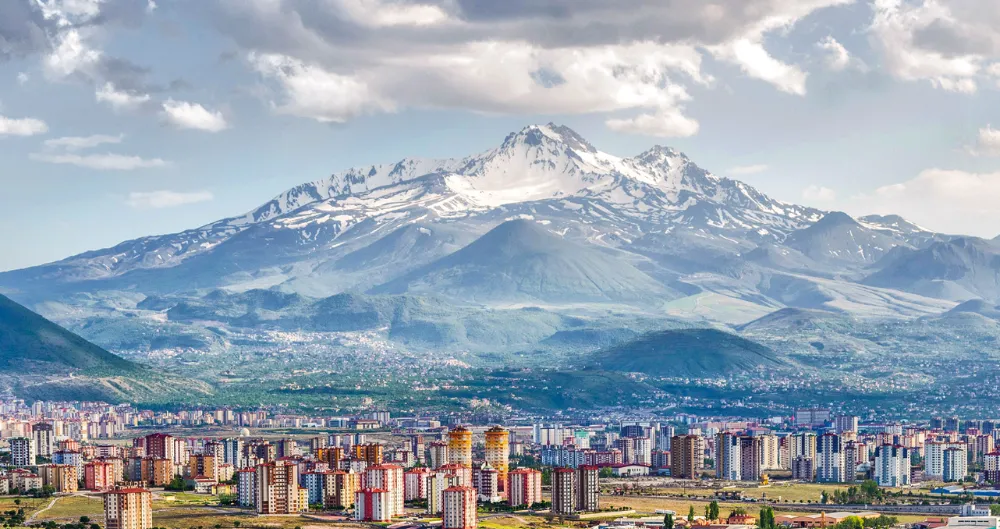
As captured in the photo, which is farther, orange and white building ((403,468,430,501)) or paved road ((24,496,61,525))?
orange and white building ((403,468,430,501))

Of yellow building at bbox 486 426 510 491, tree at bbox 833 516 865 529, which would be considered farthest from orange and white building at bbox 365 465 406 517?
tree at bbox 833 516 865 529

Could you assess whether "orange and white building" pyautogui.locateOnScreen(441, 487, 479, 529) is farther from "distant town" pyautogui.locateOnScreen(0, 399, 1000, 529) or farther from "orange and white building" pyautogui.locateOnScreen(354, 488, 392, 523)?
"orange and white building" pyautogui.locateOnScreen(354, 488, 392, 523)

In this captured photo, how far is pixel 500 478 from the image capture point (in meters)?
93.1

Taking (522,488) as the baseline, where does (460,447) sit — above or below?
above

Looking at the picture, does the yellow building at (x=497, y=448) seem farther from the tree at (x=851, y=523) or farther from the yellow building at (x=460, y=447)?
the tree at (x=851, y=523)

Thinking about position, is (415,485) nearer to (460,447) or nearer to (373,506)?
(373,506)

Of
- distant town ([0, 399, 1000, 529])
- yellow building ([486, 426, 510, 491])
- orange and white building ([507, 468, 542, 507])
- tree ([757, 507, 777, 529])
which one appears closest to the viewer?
tree ([757, 507, 777, 529])

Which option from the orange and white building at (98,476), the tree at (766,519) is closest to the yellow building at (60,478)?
the orange and white building at (98,476)

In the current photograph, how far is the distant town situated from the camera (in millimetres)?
82375

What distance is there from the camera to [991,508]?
3487 inches

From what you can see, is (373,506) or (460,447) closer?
(373,506)

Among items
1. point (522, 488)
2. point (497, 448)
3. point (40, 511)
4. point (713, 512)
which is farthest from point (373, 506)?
point (497, 448)

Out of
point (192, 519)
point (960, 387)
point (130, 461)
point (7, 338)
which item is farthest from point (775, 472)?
point (7, 338)

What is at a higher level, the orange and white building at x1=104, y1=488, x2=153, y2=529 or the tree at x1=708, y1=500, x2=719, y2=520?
the orange and white building at x1=104, y1=488, x2=153, y2=529
